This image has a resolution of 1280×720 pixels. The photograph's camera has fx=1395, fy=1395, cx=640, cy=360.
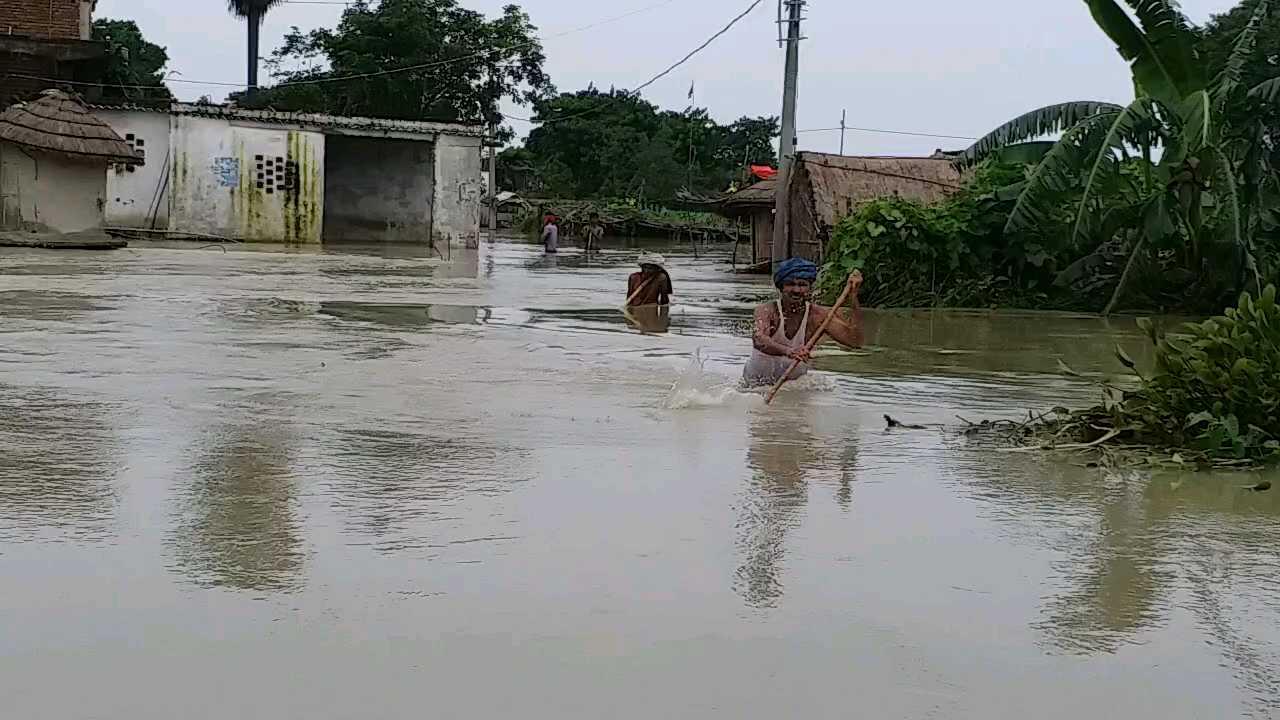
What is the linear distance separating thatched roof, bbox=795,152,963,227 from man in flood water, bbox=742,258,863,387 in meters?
13.9

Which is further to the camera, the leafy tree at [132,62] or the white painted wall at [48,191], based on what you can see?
the leafy tree at [132,62]

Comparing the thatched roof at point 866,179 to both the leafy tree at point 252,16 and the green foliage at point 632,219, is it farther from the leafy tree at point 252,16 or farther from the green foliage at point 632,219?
the leafy tree at point 252,16

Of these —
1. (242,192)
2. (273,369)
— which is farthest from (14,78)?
(273,369)

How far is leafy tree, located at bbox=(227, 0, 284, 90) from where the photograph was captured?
64.5 m

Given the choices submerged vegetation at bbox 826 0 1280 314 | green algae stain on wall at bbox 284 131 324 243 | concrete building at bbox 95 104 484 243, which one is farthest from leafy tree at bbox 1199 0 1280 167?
green algae stain on wall at bbox 284 131 324 243

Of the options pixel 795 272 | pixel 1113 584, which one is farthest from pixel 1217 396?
pixel 795 272

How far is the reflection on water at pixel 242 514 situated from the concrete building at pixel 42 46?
28.2m

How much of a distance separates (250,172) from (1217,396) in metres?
29.6

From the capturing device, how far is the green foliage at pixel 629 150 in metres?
58.6

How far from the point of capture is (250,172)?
33438mm

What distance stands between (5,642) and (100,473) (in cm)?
238

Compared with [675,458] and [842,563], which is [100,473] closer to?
[675,458]

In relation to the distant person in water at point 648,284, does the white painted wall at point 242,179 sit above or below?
above

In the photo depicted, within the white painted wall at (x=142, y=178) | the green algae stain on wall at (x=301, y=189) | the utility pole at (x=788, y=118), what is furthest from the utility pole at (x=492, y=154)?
the utility pole at (x=788, y=118)
